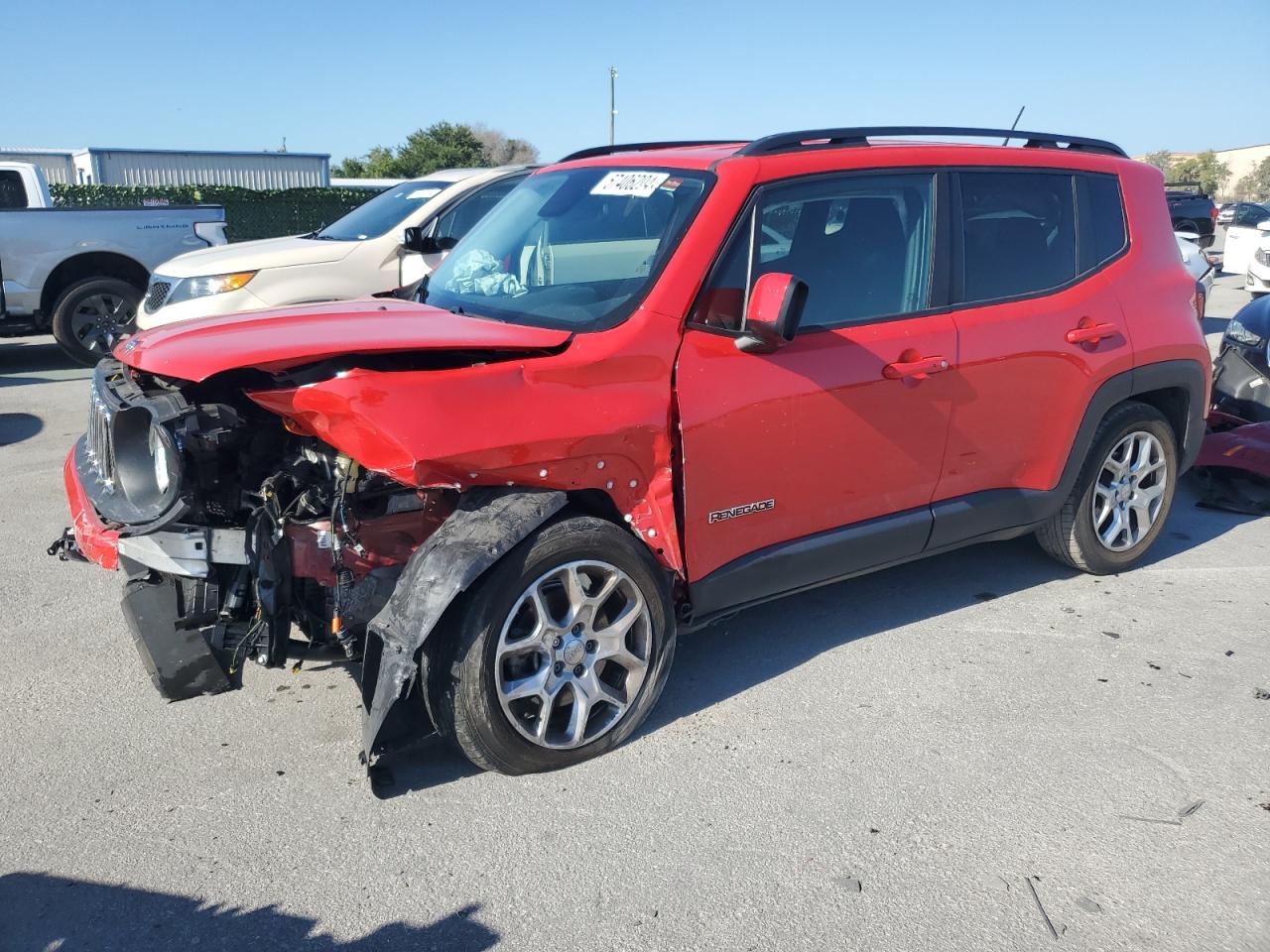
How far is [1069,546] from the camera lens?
A: 16.3 feet

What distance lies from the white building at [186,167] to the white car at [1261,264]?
98.9 ft

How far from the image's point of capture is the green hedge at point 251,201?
25.1 meters

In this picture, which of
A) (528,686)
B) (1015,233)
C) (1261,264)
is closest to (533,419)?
(528,686)

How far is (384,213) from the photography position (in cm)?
887

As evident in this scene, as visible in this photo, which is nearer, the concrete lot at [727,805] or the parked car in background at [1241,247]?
the concrete lot at [727,805]

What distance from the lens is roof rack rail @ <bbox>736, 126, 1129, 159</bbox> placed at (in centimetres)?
383

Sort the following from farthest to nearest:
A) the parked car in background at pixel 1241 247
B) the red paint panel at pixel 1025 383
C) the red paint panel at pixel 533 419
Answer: the parked car in background at pixel 1241 247, the red paint panel at pixel 1025 383, the red paint panel at pixel 533 419

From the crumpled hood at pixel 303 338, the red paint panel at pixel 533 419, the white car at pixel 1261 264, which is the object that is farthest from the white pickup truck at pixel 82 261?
the white car at pixel 1261 264

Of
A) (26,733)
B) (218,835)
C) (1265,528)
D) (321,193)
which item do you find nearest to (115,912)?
(218,835)

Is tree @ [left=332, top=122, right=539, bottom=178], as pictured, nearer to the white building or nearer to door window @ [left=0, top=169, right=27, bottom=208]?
the white building

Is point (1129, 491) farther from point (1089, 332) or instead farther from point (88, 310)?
point (88, 310)

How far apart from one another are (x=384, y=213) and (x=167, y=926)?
709 centimetres

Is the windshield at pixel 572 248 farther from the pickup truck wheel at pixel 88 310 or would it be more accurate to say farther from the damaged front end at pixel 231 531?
the pickup truck wheel at pixel 88 310

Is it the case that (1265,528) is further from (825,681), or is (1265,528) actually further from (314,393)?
(314,393)
